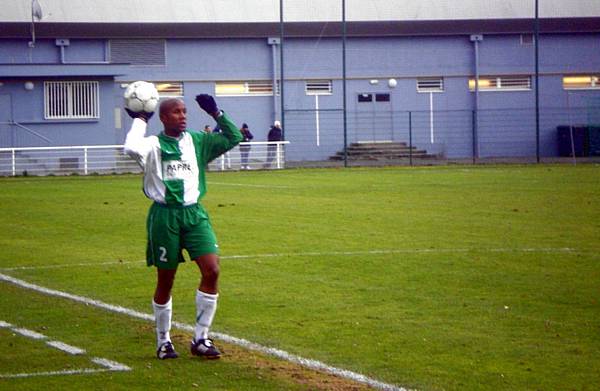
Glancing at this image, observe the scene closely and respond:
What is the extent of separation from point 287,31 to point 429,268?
38204 millimetres

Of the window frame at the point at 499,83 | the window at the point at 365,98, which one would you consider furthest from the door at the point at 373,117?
the window frame at the point at 499,83

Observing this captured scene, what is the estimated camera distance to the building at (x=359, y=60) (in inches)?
1962

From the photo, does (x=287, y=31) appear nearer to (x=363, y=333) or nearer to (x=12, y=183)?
(x=12, y=183)

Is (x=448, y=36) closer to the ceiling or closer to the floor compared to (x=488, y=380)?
closer to the ceiling

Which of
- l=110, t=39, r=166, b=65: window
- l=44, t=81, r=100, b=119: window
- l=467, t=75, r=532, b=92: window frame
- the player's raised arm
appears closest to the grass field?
the player's raised arm

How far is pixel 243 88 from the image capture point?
170ft

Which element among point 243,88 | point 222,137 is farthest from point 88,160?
point 222,137

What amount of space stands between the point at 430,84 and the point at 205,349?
45.3 m

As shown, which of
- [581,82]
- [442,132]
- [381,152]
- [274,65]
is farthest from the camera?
[581,82]

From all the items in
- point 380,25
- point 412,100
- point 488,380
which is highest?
point 380,25

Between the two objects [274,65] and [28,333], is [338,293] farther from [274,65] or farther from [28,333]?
[274,65]

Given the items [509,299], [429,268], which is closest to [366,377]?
[509,299]

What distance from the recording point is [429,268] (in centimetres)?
1419

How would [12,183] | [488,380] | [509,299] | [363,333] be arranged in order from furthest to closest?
1. [12,183]
2. [509,299]
3. [363,333]
4. [488,380]
